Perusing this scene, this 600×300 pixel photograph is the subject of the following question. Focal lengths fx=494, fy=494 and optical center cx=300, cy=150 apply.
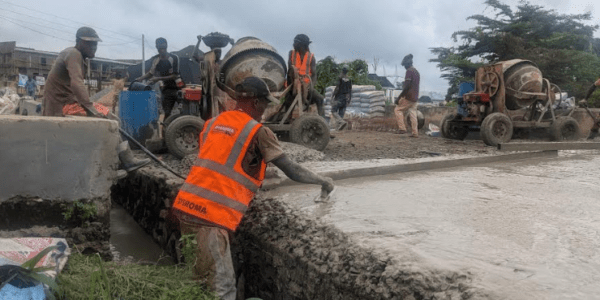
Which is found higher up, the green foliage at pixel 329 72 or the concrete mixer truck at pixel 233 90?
the green foliage at pixel 329 72

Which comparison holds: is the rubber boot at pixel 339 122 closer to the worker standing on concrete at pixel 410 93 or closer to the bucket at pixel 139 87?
the worker standing on concrete at pixel 410 93

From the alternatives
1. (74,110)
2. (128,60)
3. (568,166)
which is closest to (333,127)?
(568,166)

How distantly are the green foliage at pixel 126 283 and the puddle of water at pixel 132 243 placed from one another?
0.96 m

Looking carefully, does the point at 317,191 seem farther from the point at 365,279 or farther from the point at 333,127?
the point at 333,127

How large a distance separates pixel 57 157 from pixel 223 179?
1.41 m

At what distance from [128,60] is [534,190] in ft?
93.8

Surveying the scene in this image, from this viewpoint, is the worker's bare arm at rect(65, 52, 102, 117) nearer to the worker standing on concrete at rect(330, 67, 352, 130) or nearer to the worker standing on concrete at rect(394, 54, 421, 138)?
the worker standing on concrete at rect(394, 54, 421, 138)

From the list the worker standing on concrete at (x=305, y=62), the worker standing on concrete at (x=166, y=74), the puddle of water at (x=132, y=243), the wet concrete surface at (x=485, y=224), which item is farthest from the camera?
the worker standing on concrete at (x=166, y=74)

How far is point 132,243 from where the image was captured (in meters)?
4.56

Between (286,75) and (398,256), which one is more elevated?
(286,75)

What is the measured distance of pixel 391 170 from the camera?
14.9 feet

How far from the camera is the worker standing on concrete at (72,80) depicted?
4445mm

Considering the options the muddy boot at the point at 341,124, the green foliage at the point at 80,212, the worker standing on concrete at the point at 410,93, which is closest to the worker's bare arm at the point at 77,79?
the green foliage at the point at 80,212

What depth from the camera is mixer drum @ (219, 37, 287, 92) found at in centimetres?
637
